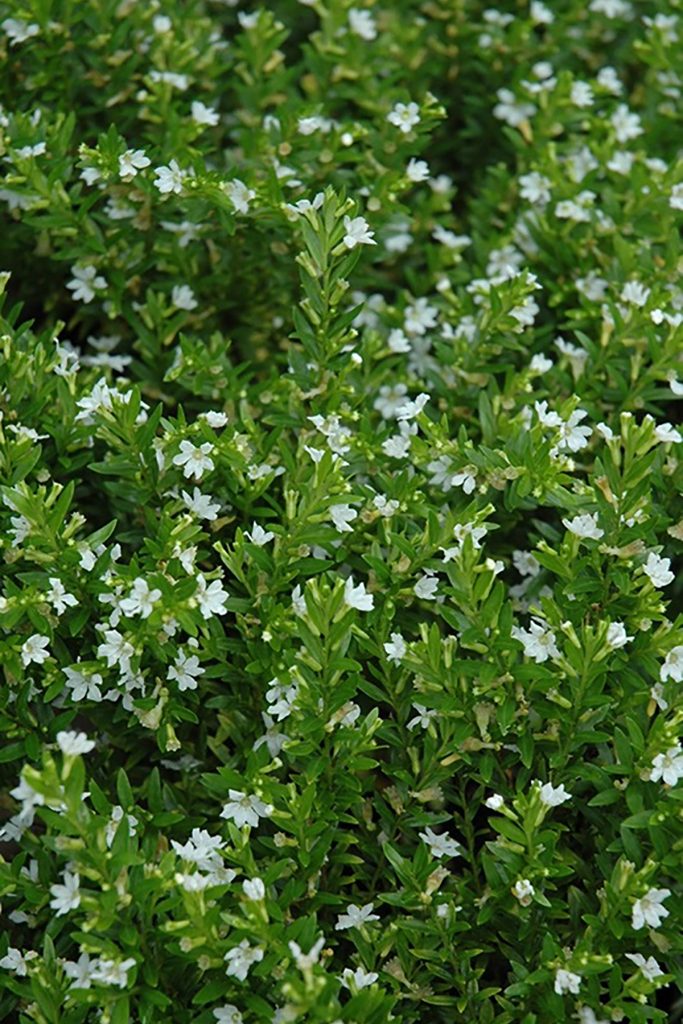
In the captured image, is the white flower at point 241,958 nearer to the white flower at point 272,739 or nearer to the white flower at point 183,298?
the white flower at point 272,739

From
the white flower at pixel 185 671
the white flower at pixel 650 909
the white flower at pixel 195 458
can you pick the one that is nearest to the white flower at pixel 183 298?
the white flower at pixel 195 458

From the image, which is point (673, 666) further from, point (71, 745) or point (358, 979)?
point (71, 745)

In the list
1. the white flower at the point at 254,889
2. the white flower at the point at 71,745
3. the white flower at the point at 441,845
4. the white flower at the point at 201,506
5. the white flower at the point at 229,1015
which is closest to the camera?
the white flower at the point at 71,745

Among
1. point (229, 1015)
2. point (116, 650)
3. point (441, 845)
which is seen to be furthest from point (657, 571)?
point (229, 1015)

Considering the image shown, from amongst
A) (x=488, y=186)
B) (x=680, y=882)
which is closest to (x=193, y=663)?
(x=680, y=882)

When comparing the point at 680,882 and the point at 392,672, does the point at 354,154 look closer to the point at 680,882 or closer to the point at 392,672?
the point at 392,672

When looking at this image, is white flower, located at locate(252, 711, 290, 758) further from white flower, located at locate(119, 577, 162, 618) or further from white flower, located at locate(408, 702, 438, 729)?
white flower, located at locate(119, 577, 162, 618)
